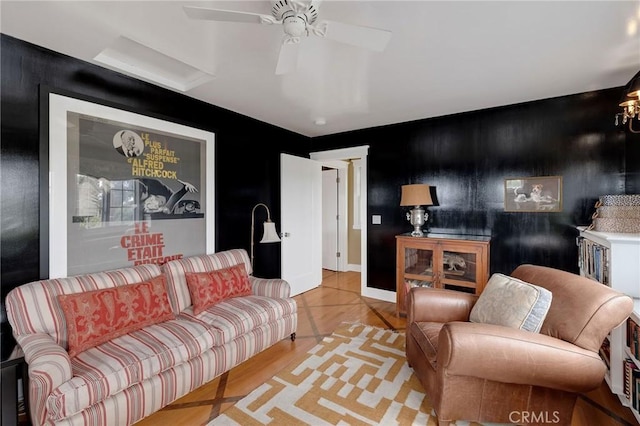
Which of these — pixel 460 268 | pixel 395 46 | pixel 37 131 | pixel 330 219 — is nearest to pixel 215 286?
pixel 37 131

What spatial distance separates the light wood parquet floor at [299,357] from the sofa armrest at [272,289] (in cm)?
46

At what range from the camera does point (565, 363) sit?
1.43 meters

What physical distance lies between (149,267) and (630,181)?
4.25 meters

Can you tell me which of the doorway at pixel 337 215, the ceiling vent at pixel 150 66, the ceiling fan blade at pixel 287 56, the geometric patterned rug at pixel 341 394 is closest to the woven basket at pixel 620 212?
the geometric patterned rug at pixel 341 394

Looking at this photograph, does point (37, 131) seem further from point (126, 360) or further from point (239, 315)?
point (239, 315)

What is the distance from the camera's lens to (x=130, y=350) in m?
1.77

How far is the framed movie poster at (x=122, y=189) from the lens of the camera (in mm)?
2086

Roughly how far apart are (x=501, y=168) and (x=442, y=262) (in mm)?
1233

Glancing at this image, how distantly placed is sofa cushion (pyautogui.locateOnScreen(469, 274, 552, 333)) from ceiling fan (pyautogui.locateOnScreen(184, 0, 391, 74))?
1.65 m

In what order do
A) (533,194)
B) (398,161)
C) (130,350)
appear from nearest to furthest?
(130,350) < (533,194) < (398,161)

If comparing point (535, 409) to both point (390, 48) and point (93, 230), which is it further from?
point (93, 230)

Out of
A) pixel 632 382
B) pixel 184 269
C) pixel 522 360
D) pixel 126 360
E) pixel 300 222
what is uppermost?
pixel 300 222

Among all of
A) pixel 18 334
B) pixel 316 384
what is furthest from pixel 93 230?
pixel 316 384

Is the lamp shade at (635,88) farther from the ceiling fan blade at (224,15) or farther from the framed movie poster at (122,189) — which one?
the framed movie poster at (122,189)
